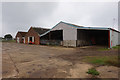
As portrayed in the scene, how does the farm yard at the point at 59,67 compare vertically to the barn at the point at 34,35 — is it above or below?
below

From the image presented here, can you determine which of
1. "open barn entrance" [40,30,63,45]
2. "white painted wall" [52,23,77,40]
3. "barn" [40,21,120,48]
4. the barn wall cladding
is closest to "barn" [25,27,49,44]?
the barn wall cladding

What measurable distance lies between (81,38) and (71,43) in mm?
2529

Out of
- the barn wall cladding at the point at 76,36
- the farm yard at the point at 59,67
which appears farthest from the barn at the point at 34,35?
the farm yard at the point at 59,67

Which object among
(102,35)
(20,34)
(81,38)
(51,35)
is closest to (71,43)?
(81,38)

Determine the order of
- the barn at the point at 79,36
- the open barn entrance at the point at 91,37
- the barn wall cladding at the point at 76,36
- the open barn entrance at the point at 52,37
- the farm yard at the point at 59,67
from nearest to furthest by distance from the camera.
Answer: the farm yard at the point at 59,67 → the barn at the point at 79,36 → the barn wall cladding at the point at 76,36 → the open barn entrance at the point at 91,37 → the open barn entrance at the point at 52,37

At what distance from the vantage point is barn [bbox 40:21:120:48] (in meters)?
15.0

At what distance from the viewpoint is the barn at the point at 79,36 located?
15.0 meters

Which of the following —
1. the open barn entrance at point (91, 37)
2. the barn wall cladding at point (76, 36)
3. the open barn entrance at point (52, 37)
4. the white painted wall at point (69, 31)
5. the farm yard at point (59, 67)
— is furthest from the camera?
the open barn entrance at point (52, 37)

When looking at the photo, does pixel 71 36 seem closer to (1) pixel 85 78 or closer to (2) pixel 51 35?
(2) pixel 51 35

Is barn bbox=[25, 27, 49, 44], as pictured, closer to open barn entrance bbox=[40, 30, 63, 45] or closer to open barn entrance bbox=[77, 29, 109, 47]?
open barn entrance bbox=[40, 30, 63, 45]

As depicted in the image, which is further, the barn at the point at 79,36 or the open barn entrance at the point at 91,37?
the open barn entrance at the point at 91,37

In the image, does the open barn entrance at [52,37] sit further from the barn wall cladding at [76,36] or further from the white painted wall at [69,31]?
the white painted wall at [69,31]

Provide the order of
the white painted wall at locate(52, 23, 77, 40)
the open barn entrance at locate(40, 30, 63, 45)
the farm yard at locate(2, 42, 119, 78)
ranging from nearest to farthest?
the farm yard at locate(2, 42, 119, 78), the white painted wall at locate(52, 23, 77, 40), the open barn entrance at locate(40, 30, 63, 45)

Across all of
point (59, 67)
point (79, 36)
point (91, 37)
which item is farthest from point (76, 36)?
point (59, 67)
